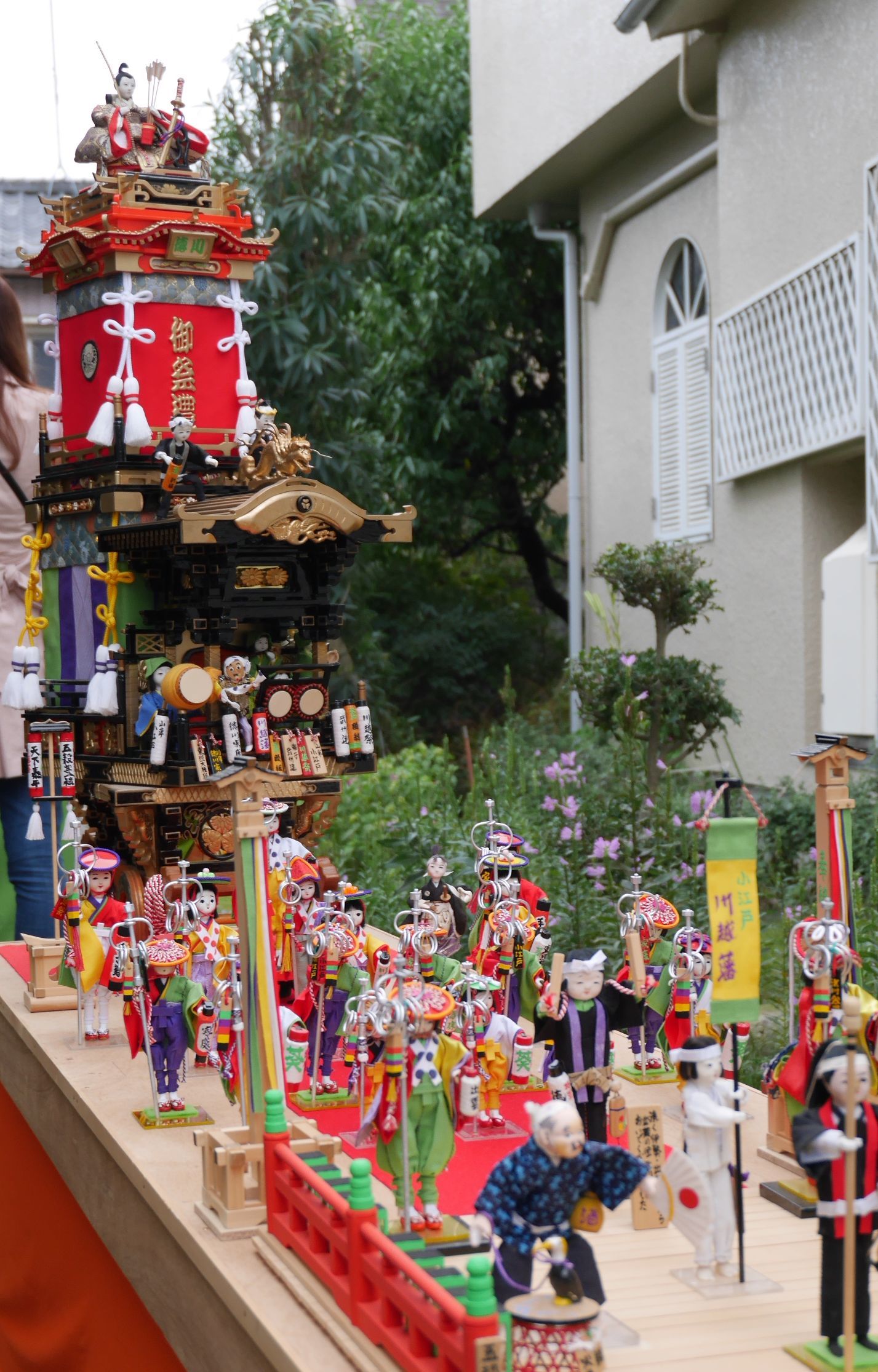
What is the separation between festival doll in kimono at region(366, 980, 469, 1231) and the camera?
4.49 m

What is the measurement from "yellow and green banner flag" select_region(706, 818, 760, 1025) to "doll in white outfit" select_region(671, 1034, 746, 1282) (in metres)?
0.34

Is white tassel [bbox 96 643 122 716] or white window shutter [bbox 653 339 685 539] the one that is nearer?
white tassel [bbox 96 643 122 716]

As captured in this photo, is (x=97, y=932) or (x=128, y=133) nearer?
Answer: (x=97, y=932)

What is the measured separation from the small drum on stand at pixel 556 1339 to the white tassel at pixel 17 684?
512cm

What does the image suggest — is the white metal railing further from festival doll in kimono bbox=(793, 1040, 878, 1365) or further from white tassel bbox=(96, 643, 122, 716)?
festival doll in kimono bbox=(793, 1040, 878, 1365)

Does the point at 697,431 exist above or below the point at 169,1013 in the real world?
above

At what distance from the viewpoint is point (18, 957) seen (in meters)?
8.89

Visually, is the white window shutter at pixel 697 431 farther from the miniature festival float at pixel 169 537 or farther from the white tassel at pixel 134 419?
the white tassel at pixel 134 419

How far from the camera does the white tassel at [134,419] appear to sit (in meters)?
7.35

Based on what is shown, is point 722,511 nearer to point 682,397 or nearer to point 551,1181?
point 682,397

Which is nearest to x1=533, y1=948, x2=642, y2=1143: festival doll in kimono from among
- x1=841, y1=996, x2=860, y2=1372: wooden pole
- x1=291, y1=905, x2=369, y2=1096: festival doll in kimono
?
x1=291, y1=905, x2=369, y2=1096: festival doll in kimono

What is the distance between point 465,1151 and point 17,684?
3755 millimetres

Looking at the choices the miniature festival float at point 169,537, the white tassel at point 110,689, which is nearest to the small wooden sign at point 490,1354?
the miniature festival float at point 169,537

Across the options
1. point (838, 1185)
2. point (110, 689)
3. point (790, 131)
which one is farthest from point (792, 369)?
point (838, 1185)
